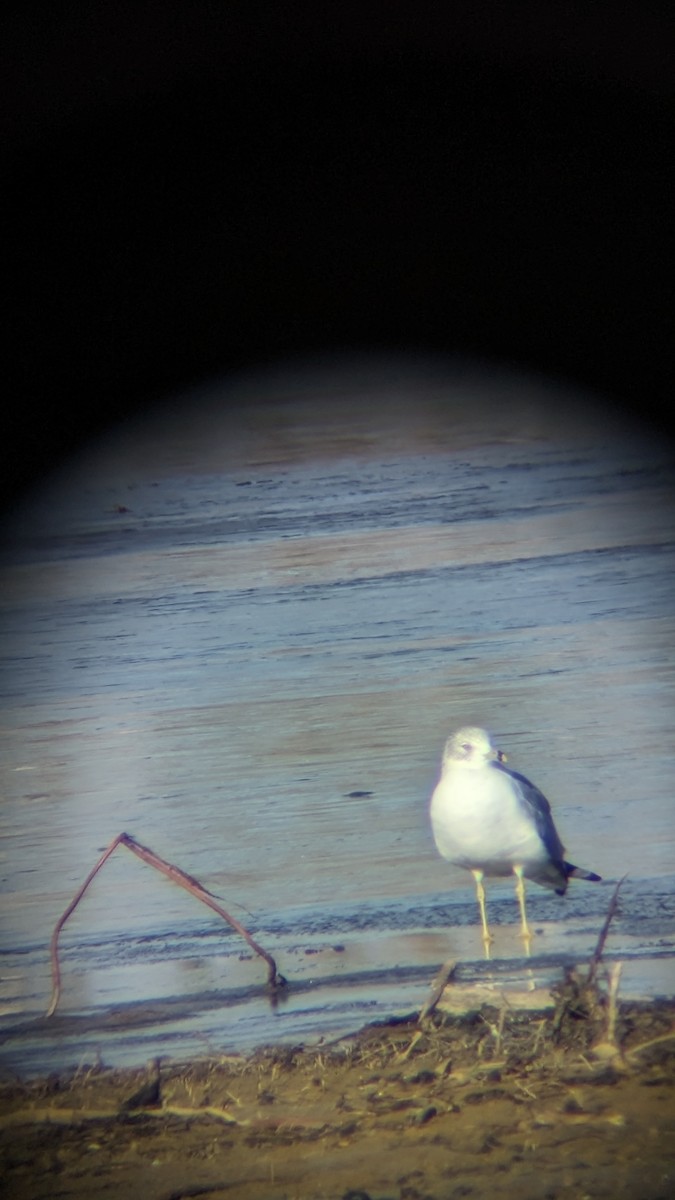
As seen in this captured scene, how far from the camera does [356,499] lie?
3.72ft

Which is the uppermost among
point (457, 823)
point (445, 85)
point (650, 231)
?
point (445, 85)

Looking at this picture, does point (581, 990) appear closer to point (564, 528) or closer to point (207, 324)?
point (564, 528)

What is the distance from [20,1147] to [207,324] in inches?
33.5

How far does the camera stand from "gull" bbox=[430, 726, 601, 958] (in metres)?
1.06

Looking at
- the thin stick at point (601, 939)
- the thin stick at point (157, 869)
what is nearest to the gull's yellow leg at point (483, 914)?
the thin stick at point (601, 939)

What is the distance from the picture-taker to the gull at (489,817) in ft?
3.49

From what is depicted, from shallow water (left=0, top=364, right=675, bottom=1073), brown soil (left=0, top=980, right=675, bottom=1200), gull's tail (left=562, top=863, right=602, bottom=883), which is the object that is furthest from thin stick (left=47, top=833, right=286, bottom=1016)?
gull's tail (left=562, top=863, right=602, bottom=883)

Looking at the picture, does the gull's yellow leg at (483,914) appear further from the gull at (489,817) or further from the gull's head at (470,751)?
the gull's head at (470,751)

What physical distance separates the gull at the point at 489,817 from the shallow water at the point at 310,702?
32 millimetres

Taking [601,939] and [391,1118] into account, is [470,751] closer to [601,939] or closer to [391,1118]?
[601,939]

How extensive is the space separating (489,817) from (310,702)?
0.22 m

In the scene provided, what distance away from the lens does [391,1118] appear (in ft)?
3.32

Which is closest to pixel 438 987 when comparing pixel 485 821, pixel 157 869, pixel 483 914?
pixel 483 914

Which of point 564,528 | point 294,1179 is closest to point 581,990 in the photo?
point 294,1179
